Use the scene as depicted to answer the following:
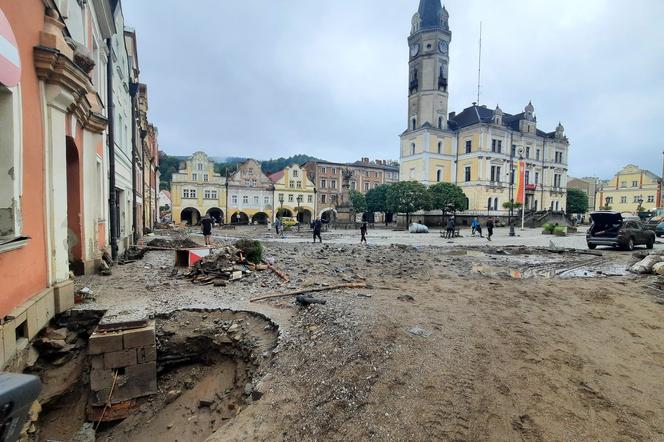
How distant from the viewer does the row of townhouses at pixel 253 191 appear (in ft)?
164

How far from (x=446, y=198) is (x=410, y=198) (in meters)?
5.27

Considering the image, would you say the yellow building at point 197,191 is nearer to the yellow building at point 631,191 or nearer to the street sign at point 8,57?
the street sign at point 8,57

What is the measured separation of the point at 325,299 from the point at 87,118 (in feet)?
24.7

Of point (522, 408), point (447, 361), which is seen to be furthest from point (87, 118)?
point (522, 408)

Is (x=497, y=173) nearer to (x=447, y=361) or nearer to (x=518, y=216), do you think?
(x=518, y=216)

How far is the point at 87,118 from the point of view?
8531mm

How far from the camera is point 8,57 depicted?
416 cm

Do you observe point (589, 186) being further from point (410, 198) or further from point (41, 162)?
point (41, 162)

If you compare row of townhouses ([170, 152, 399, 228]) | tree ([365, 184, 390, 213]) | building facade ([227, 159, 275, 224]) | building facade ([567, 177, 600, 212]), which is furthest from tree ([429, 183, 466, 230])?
building facade ([567, 177, 600, 212])

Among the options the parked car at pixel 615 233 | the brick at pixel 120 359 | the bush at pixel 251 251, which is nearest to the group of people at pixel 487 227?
the parked car at pixel 615 233

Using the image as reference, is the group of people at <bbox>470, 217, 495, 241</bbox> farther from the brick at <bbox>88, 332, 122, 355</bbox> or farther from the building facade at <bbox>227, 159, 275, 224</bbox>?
the building facade at <bbox>227, 159, 275, 224</bbox>

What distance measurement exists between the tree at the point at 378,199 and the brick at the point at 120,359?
4588 cm

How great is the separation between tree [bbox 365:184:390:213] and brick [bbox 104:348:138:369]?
45.9 m

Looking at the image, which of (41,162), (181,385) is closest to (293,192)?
(41,162)
